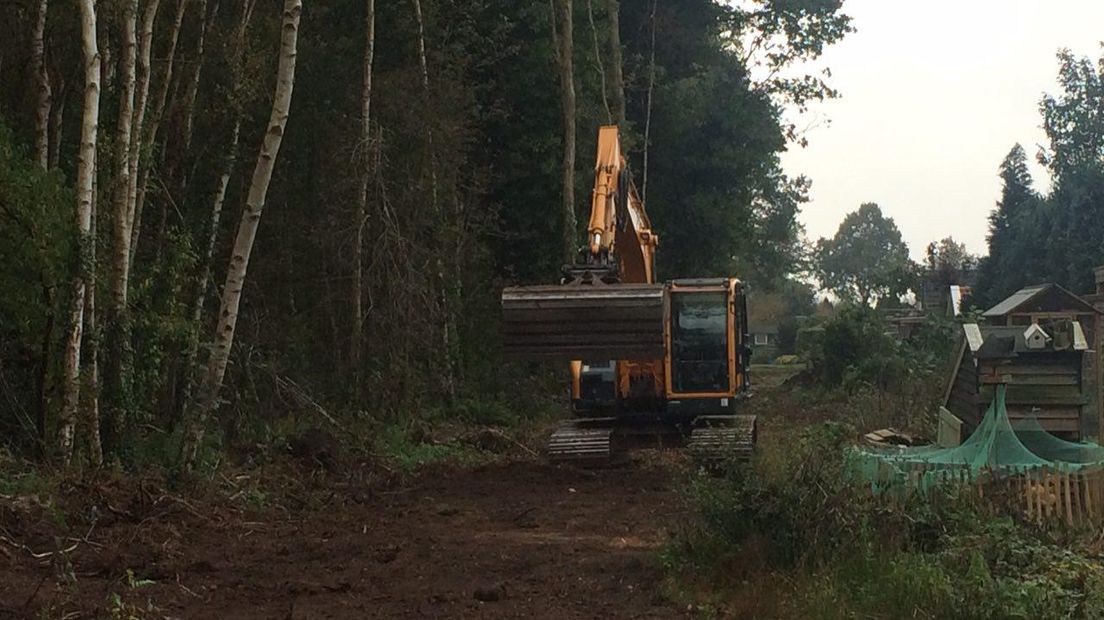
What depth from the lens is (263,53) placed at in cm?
1777

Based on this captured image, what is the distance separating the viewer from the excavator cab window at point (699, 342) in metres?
17.7

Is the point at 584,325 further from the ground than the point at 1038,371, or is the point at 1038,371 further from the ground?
the point at 584,325

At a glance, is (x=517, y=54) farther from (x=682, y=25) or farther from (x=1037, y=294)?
(x=1037, y=294)

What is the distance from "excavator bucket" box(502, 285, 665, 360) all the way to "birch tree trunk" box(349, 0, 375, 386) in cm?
740

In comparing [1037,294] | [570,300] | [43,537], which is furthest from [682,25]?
[43,537]

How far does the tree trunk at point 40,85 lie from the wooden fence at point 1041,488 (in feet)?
31.8

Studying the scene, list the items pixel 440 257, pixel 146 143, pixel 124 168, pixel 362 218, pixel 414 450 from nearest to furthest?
pixel 124 168
pixel 146 143
pixel 414 450
pixel 362 218
pixel 440 257

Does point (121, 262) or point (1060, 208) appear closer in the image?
point (121, 262)

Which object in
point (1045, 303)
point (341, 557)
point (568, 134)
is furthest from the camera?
point (568, 134)

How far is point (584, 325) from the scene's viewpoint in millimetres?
14141

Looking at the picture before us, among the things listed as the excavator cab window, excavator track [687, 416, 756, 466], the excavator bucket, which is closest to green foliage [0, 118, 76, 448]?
the excavator bucket

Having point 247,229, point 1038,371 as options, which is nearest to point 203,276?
point 247,229

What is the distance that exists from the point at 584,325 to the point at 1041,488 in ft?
16.1

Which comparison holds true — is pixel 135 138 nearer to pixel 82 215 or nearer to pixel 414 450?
pixel 82 215
